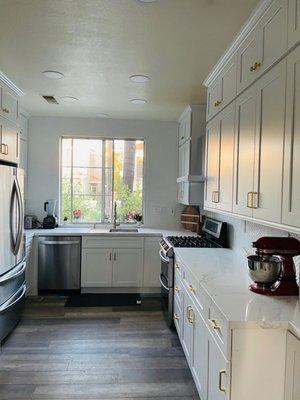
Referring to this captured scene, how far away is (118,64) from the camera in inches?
107

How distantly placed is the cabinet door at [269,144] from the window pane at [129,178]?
125 inches

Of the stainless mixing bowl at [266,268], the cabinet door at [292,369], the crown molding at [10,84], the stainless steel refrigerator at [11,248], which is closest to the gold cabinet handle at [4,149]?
the stainless steel refrigerator at [11,248]

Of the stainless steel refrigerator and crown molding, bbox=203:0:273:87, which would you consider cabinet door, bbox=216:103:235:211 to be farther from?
the stainless steel refrigerator

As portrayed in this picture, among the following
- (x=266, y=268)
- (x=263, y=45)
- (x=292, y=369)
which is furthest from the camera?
(x=263, y=45)

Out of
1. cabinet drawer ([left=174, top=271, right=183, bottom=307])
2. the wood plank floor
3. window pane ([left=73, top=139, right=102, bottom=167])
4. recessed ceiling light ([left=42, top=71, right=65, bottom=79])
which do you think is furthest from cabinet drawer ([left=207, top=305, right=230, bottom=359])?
window pane ([left=73, top=139, right=102, bottom=167])

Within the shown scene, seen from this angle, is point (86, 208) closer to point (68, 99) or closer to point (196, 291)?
point (68, 99)

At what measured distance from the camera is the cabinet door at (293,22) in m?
1.51

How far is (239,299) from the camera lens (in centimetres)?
175

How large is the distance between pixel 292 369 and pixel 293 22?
1613 mm

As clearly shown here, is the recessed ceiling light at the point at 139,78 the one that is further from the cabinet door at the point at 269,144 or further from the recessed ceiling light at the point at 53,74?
the cabinet door at the point at 269,144

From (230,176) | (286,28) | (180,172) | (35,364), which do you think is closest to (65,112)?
(180,172)

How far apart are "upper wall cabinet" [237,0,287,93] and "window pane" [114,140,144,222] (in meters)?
2.88

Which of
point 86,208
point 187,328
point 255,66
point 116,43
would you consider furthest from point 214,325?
point 86,208

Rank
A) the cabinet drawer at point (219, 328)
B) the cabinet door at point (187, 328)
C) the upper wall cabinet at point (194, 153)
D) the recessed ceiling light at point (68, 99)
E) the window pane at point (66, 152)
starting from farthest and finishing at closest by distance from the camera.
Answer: the window pane at point (66, 152), the upper wall cabinet at point (194, 153), the recessed ceiling light at point (68, 99), the cabinet door at point (187, 328), the cabinet drawer at point (219, 328)
